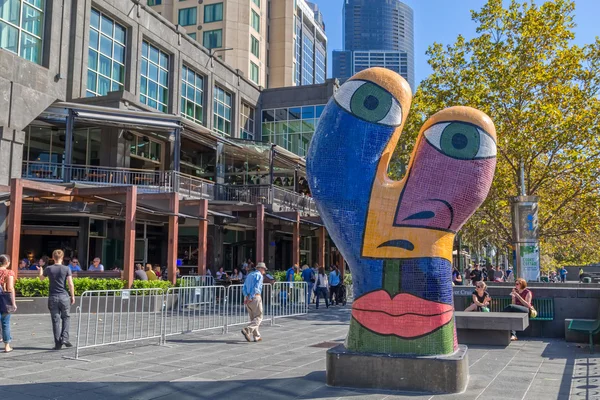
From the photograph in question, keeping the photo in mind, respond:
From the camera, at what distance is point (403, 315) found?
7.08 metres

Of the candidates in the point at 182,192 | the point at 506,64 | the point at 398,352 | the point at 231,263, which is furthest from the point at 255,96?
the point at 398,352

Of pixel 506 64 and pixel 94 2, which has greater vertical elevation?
pixel 94 2

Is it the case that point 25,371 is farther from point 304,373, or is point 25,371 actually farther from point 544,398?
point 544,398

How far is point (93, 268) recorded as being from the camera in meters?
18.5

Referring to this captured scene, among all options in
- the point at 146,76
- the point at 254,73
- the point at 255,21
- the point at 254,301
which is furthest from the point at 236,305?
the point at 255,21

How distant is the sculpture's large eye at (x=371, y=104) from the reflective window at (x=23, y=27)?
61.3 feet

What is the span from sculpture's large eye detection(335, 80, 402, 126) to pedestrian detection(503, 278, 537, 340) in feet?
20.9

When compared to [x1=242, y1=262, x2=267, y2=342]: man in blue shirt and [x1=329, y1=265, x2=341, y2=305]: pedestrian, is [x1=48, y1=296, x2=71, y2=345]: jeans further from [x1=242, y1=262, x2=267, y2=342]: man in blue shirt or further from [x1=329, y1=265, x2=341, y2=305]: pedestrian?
[x1=329, y1=265, x2=341, y2=305]: pedestrian

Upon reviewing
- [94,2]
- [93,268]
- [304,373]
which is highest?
[94,2]

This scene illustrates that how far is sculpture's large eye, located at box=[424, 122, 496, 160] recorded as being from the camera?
23.5ft

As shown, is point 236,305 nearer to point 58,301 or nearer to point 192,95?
point 58,301

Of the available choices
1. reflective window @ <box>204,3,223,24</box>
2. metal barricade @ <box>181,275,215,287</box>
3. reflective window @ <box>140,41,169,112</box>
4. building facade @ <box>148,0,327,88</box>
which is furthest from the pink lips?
reflective window @ <box>204,3,223,24</box>

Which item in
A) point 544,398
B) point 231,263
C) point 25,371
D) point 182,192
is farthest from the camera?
point 231,263

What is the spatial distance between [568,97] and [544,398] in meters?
15.9
